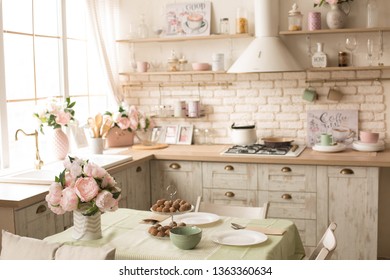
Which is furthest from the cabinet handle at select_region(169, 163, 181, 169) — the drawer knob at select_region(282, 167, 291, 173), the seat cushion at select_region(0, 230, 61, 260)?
the seat cushion at select_region(0, 230, 61, 260)

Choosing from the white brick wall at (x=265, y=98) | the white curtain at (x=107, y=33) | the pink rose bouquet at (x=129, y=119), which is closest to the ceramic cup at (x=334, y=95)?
the white brick wall at (x=265, y=98)

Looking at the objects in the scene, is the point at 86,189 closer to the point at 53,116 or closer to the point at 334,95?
the point at 53,116

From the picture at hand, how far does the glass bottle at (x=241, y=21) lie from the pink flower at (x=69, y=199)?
2755mm

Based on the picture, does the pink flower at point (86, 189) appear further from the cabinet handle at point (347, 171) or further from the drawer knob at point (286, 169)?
the cabinet handle at point (347, 171)

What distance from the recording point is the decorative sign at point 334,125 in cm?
472

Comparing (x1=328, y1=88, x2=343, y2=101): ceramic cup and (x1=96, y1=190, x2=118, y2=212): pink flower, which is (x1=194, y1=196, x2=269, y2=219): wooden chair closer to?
(x1=96, y1=190, x2=118, y2=212): pink flower

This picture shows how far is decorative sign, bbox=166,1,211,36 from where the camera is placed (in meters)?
5.04

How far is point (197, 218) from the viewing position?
9.95 feet

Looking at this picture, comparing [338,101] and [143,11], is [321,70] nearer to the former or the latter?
[338,101]

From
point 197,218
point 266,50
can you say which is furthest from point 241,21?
point 197,218

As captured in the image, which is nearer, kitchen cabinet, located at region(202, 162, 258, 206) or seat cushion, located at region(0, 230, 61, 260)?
seat cushion, located at region(0, 230, 61, 260)

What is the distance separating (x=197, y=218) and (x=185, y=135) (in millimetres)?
2237

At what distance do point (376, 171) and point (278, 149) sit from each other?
2.69ft

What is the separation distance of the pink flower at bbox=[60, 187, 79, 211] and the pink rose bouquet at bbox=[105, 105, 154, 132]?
7.88 feet
